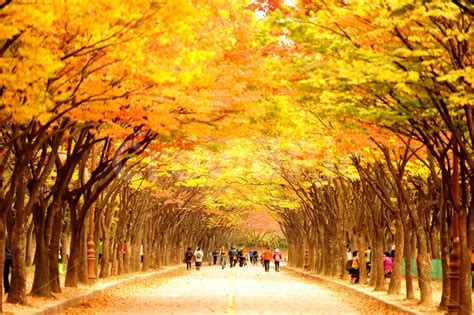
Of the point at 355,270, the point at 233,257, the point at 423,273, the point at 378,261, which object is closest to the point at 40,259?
the point at 423,273

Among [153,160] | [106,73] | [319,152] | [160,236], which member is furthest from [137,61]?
[160,236]

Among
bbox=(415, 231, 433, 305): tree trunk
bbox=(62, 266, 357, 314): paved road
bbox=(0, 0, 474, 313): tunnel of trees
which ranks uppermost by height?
bbox=(0, 0, 474, 313): tunnel of trees

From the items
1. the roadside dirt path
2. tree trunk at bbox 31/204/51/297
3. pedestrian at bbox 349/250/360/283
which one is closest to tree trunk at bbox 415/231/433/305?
the roadside dirt path

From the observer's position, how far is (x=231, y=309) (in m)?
23.5

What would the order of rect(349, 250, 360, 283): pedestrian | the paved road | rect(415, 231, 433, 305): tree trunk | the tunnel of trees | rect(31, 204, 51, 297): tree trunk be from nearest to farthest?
the tunnel of trees
the paved road
rect(31, 204, 51, 297): tree trunk
rect(415, 231, 433, 305): tree trunk
rect(349, 250, 360, 283): pedestrian

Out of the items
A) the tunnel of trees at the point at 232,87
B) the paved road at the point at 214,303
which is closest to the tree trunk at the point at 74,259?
the tunnel of trees at the point at 232,87

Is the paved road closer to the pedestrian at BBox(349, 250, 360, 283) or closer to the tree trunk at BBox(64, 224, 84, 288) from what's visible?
the tree trunk at BBox(64, 224, 84, 288)

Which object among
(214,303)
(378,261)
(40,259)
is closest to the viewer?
(40,259)

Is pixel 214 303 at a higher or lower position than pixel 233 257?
lower

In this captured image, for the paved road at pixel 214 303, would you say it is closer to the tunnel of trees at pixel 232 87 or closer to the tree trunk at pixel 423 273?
the tunnel of trees at pixel 232 87

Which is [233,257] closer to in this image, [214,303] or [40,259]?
[214,303]

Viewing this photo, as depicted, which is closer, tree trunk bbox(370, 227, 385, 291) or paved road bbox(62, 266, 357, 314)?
paved road bbox(62, 266, 357, 314)

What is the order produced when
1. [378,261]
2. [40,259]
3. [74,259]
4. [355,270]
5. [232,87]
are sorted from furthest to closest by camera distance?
[355,270] → [378,261] → [74,259] → [40,259] → [232,87]

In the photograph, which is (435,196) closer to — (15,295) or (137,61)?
(15,295)
